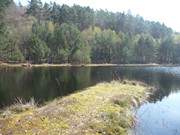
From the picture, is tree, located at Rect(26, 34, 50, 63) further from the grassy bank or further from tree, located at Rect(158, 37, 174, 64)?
the grassy bank

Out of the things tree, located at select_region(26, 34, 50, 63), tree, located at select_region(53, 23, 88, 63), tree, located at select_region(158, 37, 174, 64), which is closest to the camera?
tree, located at select_region(26, 34, 50, 63)

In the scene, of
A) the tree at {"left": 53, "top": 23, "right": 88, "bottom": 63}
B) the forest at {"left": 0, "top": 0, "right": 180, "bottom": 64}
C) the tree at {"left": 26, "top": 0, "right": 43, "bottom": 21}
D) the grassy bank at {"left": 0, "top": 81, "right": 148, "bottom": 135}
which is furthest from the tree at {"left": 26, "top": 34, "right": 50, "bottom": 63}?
the grassy bank at {"left": 0, "top": 81, "right": 148, "bottom": 135}

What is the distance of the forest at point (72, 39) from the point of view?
11869 cm

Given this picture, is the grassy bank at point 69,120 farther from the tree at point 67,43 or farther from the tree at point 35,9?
the tree at point 35,9

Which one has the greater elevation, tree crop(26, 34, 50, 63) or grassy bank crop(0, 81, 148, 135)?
tree crop(26, 34, 50, 63)

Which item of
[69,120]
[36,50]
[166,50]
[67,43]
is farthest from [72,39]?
[69,120]

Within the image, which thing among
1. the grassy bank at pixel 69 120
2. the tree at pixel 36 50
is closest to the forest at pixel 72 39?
the tree at pixel 36 50

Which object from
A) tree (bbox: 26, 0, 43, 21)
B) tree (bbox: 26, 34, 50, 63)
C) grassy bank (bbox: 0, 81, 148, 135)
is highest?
tree (bbox: 26, 0, 43, 21)

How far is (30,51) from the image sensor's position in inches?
4688

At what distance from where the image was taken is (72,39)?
132375 millimetres

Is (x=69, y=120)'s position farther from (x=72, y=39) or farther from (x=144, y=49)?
(x=144, y=49)

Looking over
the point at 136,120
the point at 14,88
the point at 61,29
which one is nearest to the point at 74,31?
the point at 61,29

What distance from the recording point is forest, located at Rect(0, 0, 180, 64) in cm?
11869

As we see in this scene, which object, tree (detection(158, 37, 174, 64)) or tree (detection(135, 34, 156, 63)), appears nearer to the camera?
tree (detection(135, 34, 156, 63))
